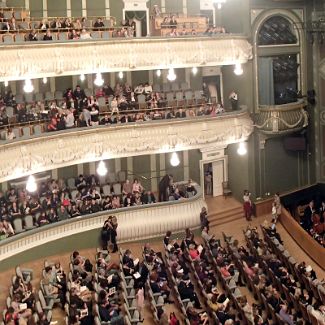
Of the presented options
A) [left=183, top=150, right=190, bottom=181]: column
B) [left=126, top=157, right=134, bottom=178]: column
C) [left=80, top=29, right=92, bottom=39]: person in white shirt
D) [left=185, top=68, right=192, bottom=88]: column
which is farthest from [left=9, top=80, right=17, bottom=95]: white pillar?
[left=183, top=150, right=190, bottom=181]: column

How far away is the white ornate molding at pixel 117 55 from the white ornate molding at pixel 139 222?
4284 mm

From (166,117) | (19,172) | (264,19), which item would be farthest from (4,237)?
(264,19)

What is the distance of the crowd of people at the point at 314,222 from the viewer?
19906 millimetres

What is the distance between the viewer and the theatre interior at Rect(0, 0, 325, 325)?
1500 centimetres

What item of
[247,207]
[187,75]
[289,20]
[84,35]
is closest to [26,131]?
[84,35]

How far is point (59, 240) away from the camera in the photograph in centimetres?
1817

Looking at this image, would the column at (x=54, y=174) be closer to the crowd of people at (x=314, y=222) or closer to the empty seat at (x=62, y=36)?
the empty seat at (x=62, y=36)

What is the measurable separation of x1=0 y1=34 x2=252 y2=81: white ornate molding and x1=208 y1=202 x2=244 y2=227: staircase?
5025mm

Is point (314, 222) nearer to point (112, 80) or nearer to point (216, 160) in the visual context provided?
point (216, 160)

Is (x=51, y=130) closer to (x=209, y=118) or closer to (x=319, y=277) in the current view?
(x=209, y=118)

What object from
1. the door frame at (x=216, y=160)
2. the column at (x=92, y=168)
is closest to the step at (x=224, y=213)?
the door frame at (x=216, y=160)

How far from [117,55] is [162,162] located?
4.95 meters

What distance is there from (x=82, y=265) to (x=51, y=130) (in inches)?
174

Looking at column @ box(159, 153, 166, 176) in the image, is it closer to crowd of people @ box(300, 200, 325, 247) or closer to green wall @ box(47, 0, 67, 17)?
crowd of people @ box(300, 200, 325, 247)
